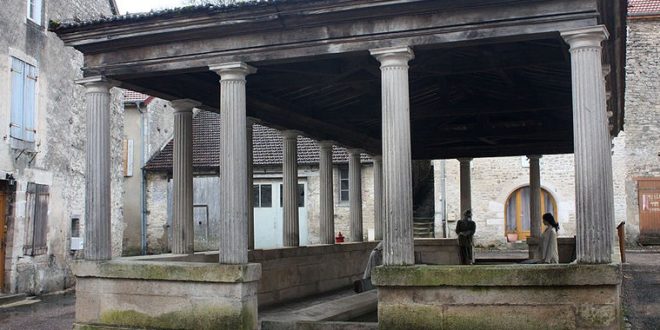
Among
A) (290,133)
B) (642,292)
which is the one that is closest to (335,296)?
(290,133)

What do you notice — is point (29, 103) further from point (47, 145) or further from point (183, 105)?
point (183, 105)

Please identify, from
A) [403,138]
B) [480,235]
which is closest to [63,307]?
[403,138]

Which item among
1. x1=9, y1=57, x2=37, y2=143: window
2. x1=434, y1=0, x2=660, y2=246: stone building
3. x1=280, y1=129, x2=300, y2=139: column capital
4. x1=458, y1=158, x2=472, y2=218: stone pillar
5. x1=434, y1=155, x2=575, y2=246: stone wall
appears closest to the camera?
x1=280, y1=129, x2=300, y2=139: column capital

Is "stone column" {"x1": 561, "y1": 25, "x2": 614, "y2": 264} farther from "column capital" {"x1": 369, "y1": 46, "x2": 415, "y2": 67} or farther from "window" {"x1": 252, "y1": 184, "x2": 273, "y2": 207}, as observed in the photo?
"window" {"x1": 252, "y1": 184, "x2": 273, "y2": 207}

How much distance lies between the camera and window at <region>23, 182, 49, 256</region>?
16.2m

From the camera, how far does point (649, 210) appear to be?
2633 cm

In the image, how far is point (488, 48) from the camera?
9.47m

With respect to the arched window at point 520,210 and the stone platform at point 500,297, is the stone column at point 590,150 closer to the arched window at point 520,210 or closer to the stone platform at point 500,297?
the stone platform at point 500,297

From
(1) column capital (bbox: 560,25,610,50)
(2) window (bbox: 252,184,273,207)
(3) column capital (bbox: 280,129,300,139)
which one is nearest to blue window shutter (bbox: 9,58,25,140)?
(3) column capital (bbox: 280,129,300,139)

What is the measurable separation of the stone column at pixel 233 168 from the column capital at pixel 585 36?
365 centimetres

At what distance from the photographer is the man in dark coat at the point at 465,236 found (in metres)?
15.8

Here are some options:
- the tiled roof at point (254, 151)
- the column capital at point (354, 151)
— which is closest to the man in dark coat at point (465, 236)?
the column capital at point (354, 151)

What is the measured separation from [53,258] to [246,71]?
1086 cm

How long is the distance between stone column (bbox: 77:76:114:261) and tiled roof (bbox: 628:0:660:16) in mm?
22893
